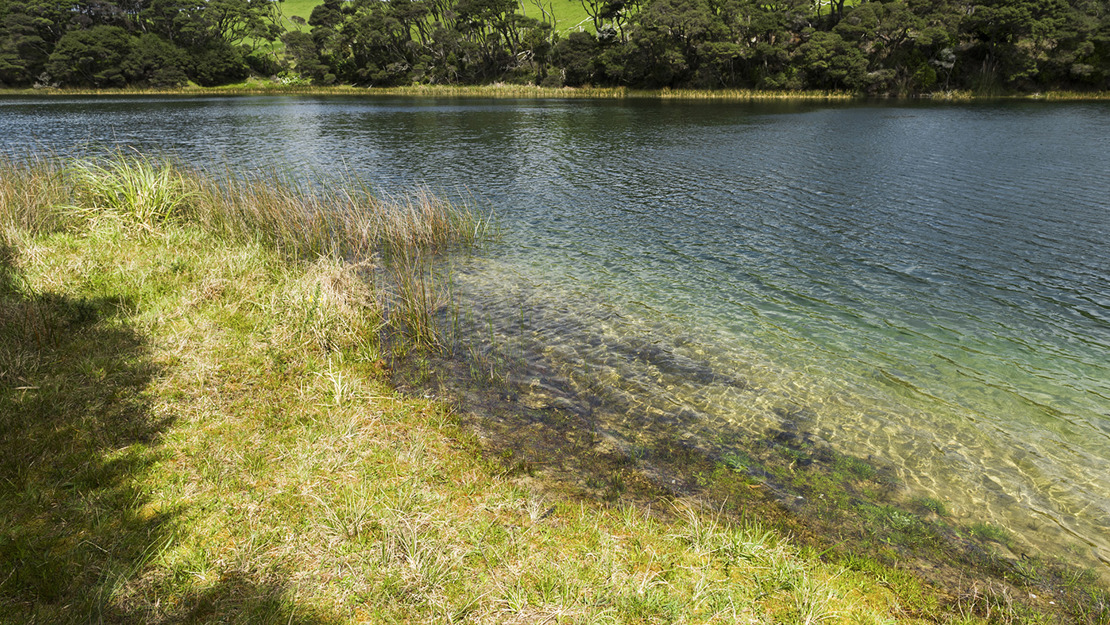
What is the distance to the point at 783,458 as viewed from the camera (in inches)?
281

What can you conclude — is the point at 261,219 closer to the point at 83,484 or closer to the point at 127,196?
the point at 127,196

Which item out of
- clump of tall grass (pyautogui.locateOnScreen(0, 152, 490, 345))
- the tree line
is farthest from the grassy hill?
clump of tall grass (pyautogui.locateOnScreen(0, 152, 490, 345))

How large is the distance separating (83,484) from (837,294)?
45.0 feet

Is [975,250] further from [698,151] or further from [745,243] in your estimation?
[698,151]

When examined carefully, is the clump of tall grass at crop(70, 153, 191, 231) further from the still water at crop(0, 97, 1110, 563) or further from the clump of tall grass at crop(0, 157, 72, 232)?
the still water at crop(0, 97, 1110, 563)

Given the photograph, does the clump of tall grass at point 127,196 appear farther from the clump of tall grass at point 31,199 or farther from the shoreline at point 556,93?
the shoreline at point 556,93

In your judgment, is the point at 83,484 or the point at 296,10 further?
the point at 296,10

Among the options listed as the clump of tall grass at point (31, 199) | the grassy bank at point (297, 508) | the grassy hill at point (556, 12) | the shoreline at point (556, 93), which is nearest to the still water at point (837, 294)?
the grassy bank at point (297, 508)

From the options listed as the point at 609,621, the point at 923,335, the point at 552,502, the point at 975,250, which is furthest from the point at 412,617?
the point at 975,250

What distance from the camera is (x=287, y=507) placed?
5.18 meters

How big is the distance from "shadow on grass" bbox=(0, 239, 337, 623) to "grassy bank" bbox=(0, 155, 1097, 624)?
0.02m

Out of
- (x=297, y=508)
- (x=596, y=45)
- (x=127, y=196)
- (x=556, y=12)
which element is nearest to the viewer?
(x=297, y=508)

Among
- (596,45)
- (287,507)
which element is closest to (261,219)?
(287,507)

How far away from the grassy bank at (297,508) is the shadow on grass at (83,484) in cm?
2
